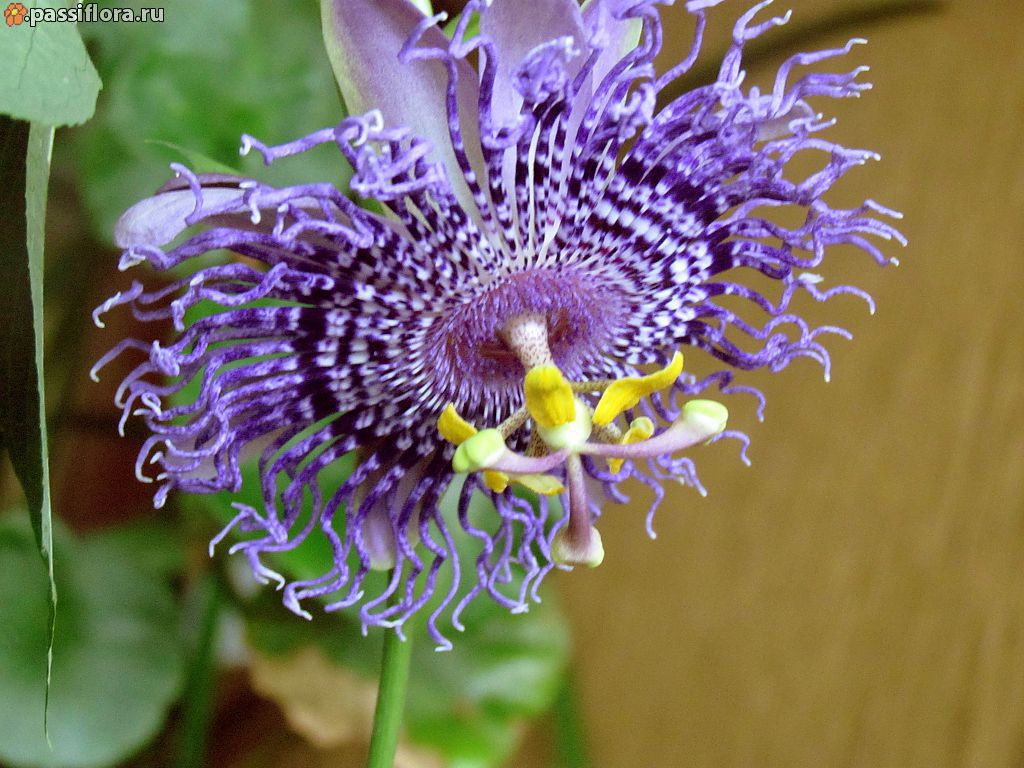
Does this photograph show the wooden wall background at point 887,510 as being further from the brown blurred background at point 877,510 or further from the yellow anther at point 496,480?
the yellow anther at point 496,480

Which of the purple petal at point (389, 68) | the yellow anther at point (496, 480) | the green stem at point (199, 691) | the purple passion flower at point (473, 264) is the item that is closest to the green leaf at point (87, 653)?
the green stem at point (199, 691)

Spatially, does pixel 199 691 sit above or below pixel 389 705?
below

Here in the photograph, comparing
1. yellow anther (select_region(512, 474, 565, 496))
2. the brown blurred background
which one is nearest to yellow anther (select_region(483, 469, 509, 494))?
yellow anther (select_region(512, 474, 565, 496))

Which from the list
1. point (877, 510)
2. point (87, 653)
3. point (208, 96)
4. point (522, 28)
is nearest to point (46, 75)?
point (522, 28)

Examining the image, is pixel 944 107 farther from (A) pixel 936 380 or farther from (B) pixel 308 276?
(B) pixel 308 276

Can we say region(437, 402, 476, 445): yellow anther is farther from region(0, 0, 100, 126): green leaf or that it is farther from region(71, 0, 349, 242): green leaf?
region(71, 0, 349, 242): green leaf

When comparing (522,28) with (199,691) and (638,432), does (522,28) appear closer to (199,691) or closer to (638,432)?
(638,432)
